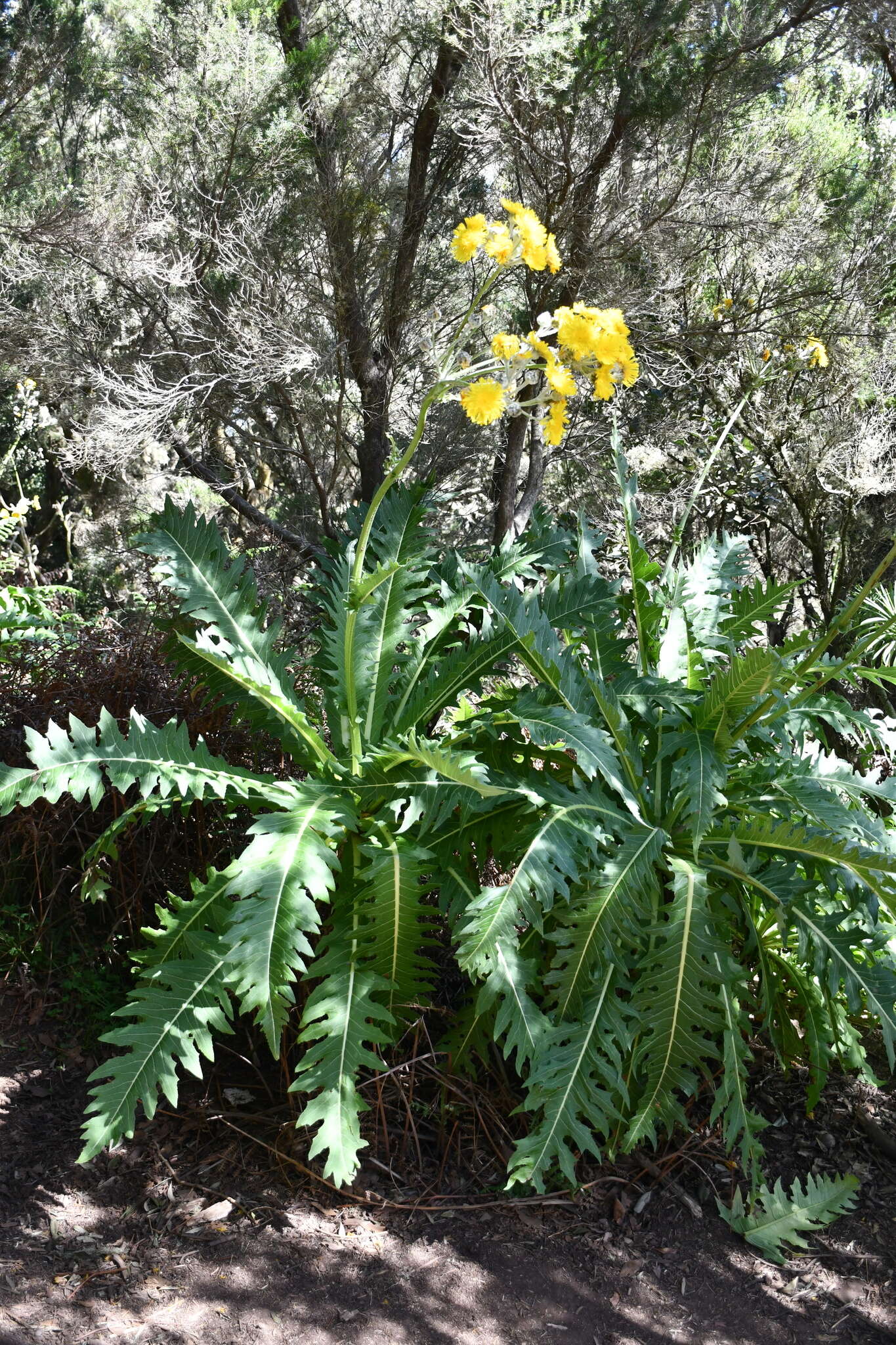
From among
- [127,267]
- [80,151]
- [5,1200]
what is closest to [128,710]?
[5,1200]

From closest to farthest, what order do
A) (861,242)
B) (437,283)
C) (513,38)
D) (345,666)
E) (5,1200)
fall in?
(5,1200), (345,666), (513,38), (437,283), (861,242)

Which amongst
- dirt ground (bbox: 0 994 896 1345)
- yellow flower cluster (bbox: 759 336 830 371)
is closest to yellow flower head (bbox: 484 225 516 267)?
dirt ground (bbox: 0 994 896 1345)

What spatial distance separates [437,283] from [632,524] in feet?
10.7

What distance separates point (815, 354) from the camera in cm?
553

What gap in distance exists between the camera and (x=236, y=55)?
4.92 meters

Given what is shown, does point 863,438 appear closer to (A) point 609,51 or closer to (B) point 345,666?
(A) point 609,51

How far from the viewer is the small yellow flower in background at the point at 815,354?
5.04 m

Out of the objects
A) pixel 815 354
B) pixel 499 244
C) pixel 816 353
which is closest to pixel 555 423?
pixel 499 244

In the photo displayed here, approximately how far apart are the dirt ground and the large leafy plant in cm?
15

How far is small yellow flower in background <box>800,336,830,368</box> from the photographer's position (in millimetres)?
5035

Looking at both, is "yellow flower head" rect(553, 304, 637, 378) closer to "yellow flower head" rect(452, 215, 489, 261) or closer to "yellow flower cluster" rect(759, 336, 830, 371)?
"yellow flower head" rect(452, 215, 489, 261)

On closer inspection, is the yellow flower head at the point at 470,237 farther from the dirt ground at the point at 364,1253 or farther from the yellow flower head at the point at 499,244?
the dirt ground at the point at 364,1253

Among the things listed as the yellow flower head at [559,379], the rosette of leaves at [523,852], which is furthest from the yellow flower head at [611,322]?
the rosette of leaves at [523,852]

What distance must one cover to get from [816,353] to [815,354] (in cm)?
21
